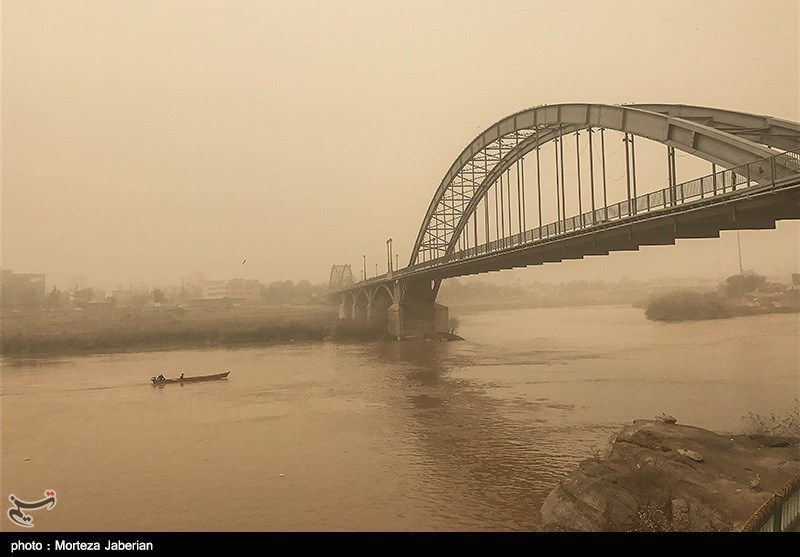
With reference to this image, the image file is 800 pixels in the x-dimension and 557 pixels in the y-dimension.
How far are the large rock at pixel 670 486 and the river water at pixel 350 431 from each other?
52.7 inches

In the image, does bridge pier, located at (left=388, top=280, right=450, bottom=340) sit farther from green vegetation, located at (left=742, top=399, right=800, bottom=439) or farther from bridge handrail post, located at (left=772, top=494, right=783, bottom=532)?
bridge handrail post, located at (left=772, top=494, right=783, bottom=532)

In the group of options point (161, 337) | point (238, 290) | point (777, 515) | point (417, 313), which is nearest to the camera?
point (777, 515)

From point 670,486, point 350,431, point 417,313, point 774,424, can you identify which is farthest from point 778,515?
point 417,313

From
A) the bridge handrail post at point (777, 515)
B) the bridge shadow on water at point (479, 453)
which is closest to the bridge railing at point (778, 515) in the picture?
the bridge handrail post at point (777, 515)

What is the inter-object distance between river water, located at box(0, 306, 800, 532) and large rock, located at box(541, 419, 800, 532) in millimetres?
1339

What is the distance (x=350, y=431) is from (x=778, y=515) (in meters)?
13.3

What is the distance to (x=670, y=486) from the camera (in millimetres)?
9867

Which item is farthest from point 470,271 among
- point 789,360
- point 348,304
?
point 348,304

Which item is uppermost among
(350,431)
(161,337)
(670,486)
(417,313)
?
(417,313)

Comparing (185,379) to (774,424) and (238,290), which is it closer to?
(774,424)

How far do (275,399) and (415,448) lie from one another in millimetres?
11280

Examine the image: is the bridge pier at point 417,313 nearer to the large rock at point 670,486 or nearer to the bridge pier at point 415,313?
the bridge pier at point 415,313

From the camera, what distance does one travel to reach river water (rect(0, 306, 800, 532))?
38.0 ft

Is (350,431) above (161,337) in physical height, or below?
below
